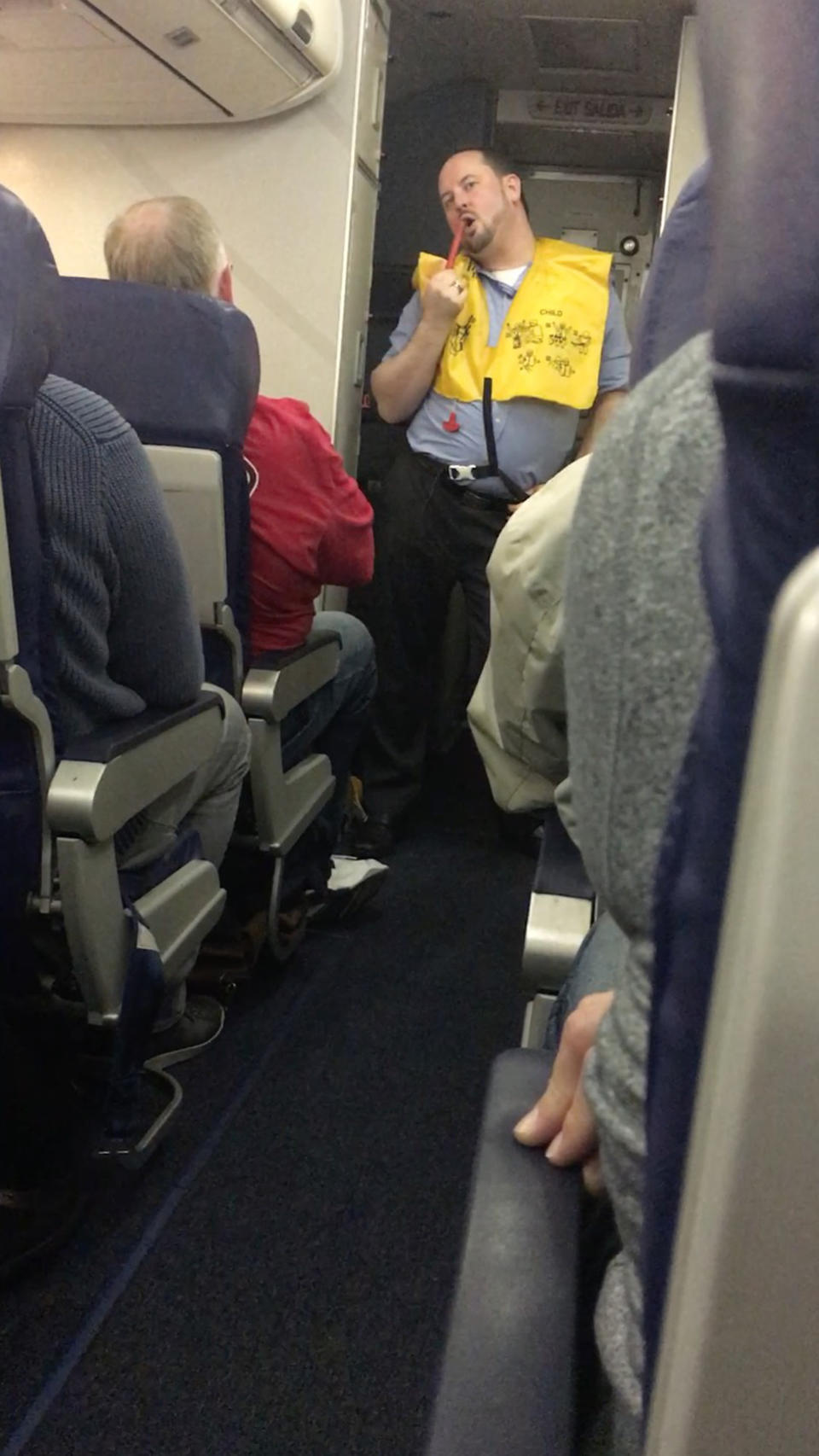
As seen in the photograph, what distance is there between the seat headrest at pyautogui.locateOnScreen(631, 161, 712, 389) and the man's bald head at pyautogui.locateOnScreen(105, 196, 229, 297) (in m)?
1.84

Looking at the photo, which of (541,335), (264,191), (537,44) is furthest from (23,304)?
(537,44)

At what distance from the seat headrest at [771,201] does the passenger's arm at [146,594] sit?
128 centimetres

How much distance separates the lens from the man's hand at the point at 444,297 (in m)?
3.28

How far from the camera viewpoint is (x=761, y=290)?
0.29 m

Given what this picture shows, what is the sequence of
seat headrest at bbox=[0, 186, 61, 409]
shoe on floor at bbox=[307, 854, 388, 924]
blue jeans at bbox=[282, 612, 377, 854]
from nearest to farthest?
seat headrest at bbox=[0, 186, 61, 409] → blue jeans at bbox=[282, 612, 377, 854] → shoe on floor at bbox=[307, 854, 388, 924]

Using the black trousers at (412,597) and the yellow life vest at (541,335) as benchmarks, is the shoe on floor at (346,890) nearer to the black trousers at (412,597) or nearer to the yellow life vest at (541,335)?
the black trousers at (412,597)

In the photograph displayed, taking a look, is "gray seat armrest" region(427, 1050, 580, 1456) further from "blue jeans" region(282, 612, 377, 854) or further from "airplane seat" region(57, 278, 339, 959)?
"blue jeans" region(282, 612, 377, 854)

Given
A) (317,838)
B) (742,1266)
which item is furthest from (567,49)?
(742,1266)

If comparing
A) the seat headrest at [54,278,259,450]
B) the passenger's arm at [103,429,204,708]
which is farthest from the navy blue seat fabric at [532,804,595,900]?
the seat headrest at [54,278,259,450]

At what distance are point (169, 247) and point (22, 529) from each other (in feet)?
3.43

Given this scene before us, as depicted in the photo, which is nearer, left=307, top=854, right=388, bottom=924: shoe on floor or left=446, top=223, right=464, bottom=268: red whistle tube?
left=307, top=854, right=388, bottom=924: shoe on floor

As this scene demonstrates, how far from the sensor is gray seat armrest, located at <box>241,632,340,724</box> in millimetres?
2141

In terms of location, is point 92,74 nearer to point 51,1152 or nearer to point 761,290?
point 51,1152

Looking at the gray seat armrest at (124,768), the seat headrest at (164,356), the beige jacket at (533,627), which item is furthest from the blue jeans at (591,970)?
the seat headrest at (164,356)
